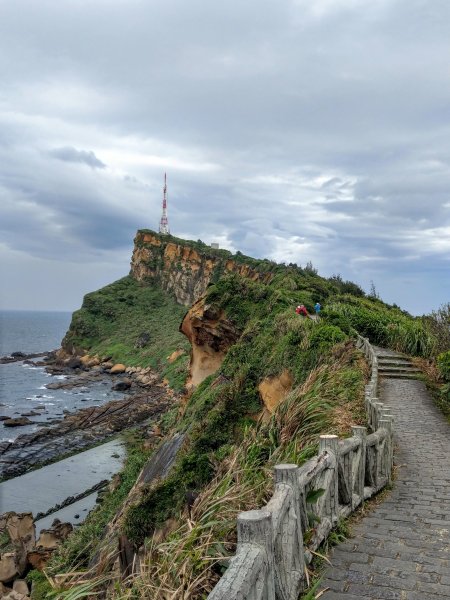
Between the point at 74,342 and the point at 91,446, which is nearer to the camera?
the point at 91,446

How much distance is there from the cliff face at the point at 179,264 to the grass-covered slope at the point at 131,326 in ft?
6.01

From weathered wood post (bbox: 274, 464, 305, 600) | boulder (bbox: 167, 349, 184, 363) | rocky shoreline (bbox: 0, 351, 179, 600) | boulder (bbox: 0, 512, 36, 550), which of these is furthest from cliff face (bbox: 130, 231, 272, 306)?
weathered wood post (bbox: 274, 464, 305, 600)

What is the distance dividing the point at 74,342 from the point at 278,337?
2267 inches

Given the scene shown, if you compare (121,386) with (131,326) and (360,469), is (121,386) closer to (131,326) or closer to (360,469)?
(131,326)

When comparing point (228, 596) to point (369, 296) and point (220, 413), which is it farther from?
point (369, 296)

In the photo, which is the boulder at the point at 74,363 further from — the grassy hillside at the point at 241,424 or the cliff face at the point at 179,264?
the grassy hillside at the point at 241,424

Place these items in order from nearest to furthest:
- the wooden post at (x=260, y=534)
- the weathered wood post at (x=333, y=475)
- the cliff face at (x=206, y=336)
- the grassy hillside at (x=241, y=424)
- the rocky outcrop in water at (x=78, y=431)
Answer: the wooden post at (x=260, y=534), the grassy hillside at (x=241, y=424), the weathered wood post at (x=333, y=475), the cliff face at (x=206, y=336), the rocky outcrop in water at (x=78, y=431)

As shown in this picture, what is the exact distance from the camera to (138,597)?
4043mm

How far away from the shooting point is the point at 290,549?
3889 mm

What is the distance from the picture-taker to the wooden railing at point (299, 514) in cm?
304

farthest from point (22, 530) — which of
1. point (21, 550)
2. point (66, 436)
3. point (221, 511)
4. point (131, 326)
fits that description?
point (131, 326)

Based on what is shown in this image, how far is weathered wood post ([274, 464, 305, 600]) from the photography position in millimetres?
3621

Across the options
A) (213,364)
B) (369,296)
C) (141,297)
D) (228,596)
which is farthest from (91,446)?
(141,297)

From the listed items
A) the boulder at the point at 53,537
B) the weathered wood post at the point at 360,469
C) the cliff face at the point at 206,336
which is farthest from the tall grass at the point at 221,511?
the cliff face at the point at 206,336
